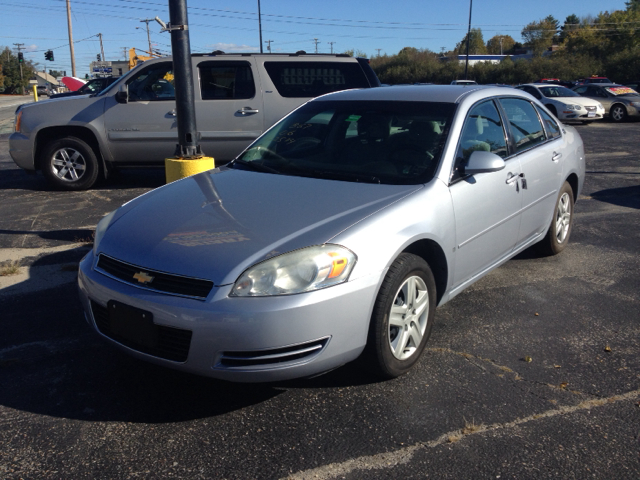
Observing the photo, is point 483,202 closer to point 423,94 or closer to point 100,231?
point 423,94

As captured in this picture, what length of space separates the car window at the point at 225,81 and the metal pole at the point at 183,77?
3.09 m

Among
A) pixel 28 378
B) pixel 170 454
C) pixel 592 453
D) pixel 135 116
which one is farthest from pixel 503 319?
pixel 135 116

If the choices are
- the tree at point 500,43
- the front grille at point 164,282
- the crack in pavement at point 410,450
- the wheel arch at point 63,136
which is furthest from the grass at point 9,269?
the tree at point 500,43

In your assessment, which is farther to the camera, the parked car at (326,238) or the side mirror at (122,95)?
the side mirror at (122,95)

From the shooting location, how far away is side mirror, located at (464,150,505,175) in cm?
357

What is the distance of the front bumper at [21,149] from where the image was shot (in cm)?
812

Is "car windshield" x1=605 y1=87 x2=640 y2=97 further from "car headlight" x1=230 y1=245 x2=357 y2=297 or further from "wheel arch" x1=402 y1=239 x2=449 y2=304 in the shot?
"car headlight" x1=230 y1=245 x2=357 y2=297

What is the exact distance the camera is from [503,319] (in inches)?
161

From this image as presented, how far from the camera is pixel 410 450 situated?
260 centimetres

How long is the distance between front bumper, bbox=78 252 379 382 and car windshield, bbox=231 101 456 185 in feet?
3.65

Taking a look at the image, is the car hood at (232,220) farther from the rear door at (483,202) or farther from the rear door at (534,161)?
the rear door at (534,161)

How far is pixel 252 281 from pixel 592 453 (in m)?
1.71

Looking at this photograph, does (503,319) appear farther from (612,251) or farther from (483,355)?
(612,251)

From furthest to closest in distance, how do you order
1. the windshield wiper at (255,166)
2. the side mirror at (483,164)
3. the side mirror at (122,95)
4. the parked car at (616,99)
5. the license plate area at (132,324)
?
the parked car at (616,99) < the side mirror at (122,95) < the windshield wiper at (255,166) < the side mirror at (483,164) < the license plate area at (132,324)
